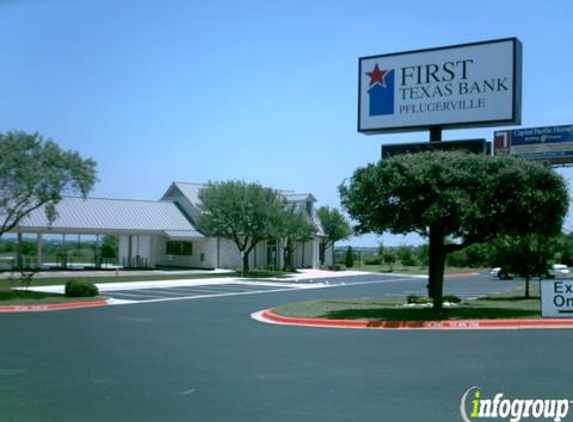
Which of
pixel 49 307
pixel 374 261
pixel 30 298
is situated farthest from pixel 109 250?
pixel 49 307

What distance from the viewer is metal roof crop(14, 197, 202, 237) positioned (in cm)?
4613

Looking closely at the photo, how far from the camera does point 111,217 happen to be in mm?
50125

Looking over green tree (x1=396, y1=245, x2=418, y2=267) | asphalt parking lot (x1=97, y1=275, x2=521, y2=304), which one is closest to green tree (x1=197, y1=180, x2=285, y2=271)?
asphalt parking lot (x1=97, y1=275, x2=521, y2=304)

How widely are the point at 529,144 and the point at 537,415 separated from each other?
141 feet

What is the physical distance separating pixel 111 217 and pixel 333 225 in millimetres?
22969

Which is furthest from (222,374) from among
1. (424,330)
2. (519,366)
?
(424,330)

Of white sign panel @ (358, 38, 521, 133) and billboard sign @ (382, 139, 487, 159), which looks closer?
billboard sign @ (382, 139, 487, 159)

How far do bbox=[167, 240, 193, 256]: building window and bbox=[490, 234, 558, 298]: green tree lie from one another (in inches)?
1234

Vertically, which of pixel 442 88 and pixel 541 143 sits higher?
pixel 541 143

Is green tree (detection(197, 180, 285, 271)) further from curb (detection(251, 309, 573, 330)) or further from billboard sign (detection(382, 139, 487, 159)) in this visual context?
curb (detection(251, 309, 573, 330))

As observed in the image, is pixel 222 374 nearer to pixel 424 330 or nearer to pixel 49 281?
pixel 424 330

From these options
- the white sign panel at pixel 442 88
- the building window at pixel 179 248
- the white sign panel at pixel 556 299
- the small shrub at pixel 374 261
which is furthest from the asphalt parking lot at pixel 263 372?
the small shrub at pixel 374 261

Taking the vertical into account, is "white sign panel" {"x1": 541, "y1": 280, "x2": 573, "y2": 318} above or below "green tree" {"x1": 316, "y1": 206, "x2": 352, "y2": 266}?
below

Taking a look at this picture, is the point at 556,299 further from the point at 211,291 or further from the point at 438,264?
the point at 211,291
